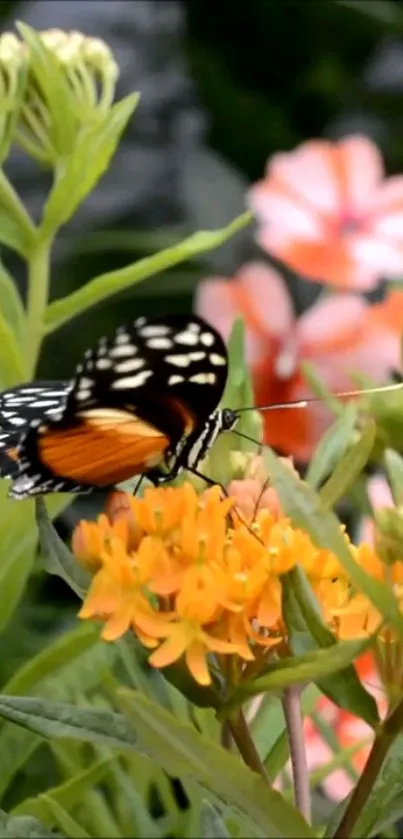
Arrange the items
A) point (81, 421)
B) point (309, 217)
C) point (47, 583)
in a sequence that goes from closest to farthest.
Result: point (81, 421), point (47, 583), point (309, 217)

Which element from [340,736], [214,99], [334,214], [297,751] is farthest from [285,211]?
[297,751]

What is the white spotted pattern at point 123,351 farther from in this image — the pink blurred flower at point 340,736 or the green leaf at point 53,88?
the pink blurred flower at point 340,736

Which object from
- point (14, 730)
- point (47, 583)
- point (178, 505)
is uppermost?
point (178, 505)

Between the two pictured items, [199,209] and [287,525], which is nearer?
[287,525]

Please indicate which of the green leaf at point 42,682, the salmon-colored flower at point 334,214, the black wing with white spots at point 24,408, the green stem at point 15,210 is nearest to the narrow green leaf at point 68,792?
the green leaf at point 42,682

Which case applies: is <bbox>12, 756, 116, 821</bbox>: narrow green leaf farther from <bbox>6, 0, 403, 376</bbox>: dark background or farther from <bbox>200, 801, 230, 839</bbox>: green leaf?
<bbox>6, 0, 403, 376</bbox>: dark background

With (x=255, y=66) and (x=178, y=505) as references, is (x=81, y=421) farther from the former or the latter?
(x=255, y=66)

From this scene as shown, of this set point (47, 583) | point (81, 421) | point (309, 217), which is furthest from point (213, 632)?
point (309, 217)
